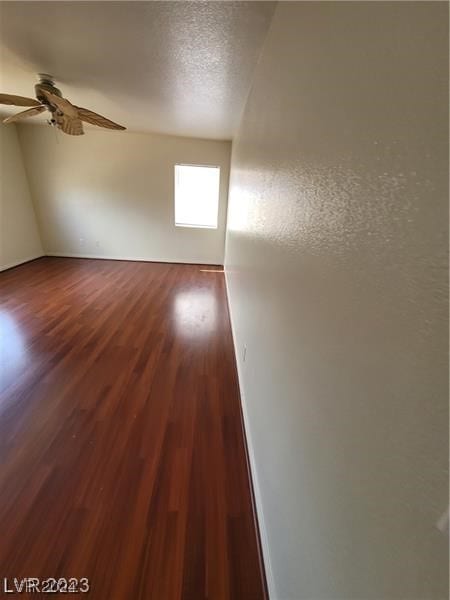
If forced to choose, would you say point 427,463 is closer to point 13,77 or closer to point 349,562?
point 349,562

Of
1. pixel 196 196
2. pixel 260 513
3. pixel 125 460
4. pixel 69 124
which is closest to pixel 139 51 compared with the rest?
pixel 69 124

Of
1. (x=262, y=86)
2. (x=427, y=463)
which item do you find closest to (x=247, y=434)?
(x=427, y=463)

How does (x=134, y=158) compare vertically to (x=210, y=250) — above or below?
above

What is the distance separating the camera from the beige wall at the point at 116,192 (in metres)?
4.80

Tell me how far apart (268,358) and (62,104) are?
9.59 feet

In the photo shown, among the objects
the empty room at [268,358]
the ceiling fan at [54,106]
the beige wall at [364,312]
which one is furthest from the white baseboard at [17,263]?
the beige wall at [364,312]

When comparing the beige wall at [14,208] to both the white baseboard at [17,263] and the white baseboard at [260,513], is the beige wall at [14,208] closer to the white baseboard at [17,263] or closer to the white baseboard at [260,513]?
the white baseboard at [17,263]

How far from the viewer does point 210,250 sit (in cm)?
554

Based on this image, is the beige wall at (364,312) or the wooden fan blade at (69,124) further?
the wooden fan blade at (69,124)

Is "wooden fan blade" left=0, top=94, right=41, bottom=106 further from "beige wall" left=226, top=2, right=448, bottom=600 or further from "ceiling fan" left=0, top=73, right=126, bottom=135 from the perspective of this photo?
"beige wall" left=226, top=2, right=448, bottom=600

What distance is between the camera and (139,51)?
78.0 inches

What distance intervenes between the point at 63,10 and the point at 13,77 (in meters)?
1.59

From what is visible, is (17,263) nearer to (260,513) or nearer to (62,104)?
(62,104)

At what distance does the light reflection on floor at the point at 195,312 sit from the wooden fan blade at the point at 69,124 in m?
2.32
